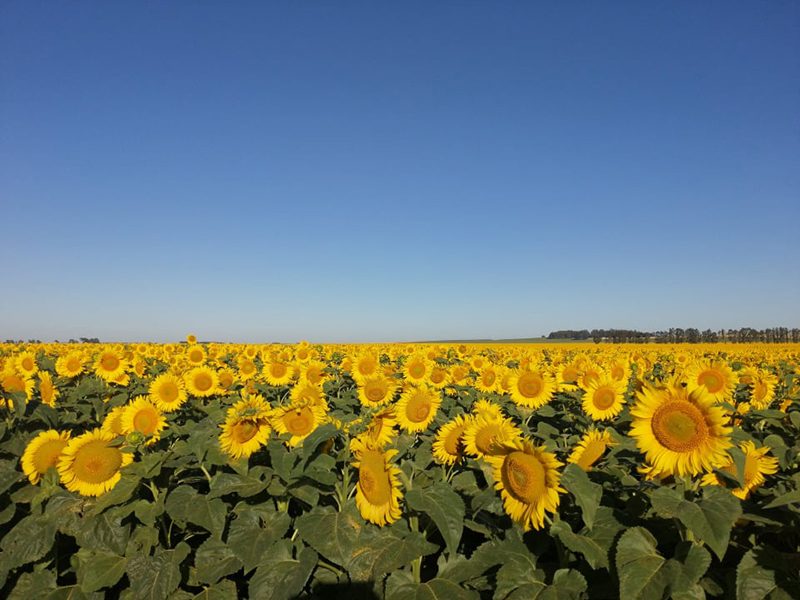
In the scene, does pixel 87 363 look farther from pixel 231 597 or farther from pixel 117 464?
pixel 231 597

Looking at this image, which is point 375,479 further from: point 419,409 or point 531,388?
point 531,388

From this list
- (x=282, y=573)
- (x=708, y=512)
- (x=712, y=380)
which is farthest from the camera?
(x=712, y=380)

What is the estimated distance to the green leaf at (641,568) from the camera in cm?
213

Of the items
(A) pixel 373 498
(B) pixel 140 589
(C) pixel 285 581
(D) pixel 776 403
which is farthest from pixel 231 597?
(D) pixel 776 403

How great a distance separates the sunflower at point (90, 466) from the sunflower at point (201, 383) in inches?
125

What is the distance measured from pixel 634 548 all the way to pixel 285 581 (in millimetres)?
1938

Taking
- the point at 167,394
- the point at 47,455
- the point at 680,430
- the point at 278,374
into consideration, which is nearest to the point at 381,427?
the point at 680,430

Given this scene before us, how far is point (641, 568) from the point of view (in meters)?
2.21

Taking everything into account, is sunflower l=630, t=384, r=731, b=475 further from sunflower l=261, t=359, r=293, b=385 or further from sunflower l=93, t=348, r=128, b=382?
sunflower l=93, t=348, r=128, b=382

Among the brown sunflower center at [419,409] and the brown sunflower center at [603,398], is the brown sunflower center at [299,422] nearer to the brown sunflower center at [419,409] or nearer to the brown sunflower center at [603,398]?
the brown sunflower center at [419,409]

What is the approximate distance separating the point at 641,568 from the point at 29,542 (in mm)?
4213

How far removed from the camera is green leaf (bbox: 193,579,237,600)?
3.24 meters

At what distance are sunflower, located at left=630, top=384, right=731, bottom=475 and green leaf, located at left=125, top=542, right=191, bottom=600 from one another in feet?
10.5

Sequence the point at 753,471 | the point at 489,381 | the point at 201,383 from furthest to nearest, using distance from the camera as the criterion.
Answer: the point at 489,381 → the point at 201,383 → the point at 753,471
